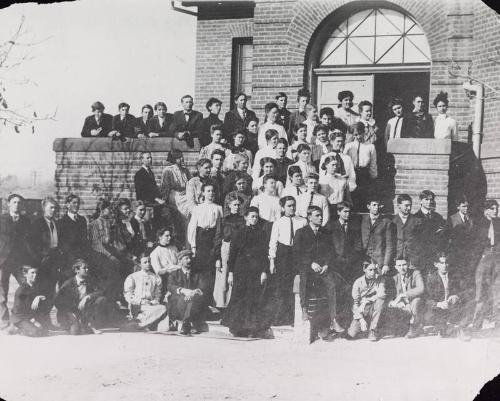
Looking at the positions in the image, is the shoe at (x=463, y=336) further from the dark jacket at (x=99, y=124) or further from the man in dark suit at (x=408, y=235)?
the dark jacket at (x=99, y=124)

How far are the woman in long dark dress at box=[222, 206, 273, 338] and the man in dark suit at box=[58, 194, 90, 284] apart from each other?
182cm

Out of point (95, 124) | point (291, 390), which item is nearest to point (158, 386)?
point (291, 390)

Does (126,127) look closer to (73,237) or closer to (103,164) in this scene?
(103,164)

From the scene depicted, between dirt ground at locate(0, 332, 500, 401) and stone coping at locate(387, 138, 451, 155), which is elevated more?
stone coping at locate(387, 138, 451, 155)

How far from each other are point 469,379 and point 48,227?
4.81 m

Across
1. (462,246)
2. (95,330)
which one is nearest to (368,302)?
(462,246)

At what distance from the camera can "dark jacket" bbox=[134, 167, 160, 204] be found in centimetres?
956

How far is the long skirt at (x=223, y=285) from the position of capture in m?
8.65

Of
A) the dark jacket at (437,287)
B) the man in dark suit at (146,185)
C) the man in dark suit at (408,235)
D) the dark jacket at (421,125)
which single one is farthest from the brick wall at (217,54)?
the dark jacket at (437,287)

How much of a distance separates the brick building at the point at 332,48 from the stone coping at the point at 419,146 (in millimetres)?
1231

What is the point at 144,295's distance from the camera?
8820 mm

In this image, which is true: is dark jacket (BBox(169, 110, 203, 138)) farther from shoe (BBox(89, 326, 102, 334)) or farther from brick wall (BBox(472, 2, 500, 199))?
brick wall (BBox(472, 2, 500, 199))

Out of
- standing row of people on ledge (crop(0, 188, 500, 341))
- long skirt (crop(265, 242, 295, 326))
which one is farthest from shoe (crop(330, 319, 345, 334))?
long skirt (crop(265, 242, 295, 326))

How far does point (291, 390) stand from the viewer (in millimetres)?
7566
